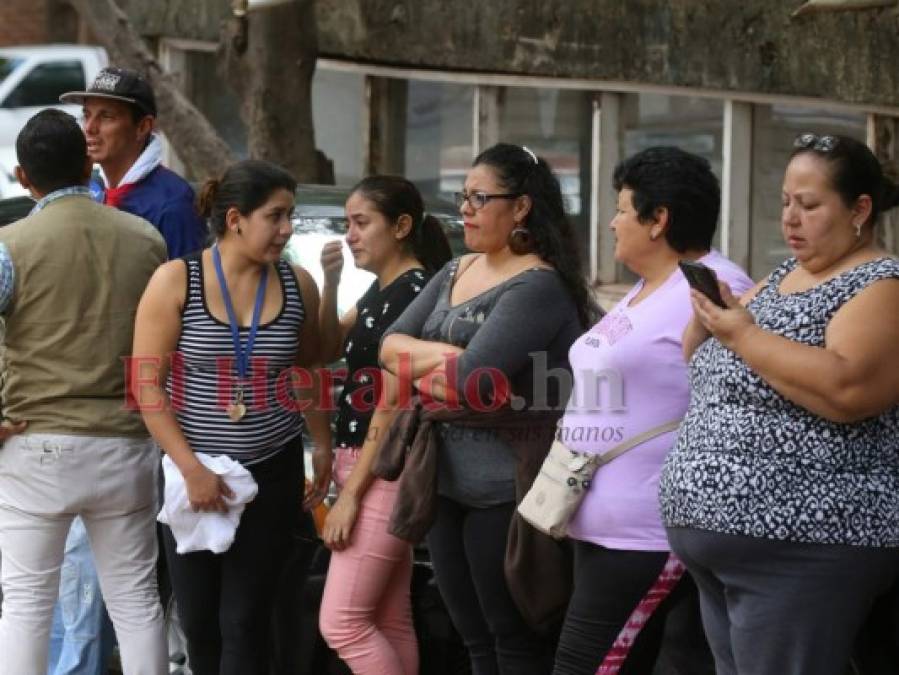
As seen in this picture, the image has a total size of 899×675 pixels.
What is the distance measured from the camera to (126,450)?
5.58 m

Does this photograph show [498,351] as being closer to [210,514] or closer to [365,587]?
[365,587]

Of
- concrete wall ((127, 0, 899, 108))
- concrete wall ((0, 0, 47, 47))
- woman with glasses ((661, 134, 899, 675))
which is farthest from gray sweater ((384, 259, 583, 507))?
concrete wall ((0, 0, 47, 47))

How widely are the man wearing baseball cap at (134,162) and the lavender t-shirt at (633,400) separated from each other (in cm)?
189

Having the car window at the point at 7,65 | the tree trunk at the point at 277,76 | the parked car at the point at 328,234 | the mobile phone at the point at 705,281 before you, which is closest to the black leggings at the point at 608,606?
the mobile phone at the point at 705,281

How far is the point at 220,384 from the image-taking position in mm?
5473

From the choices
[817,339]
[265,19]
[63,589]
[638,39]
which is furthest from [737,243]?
[817,339]

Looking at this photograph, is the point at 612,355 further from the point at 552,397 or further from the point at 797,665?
the point at 797,665

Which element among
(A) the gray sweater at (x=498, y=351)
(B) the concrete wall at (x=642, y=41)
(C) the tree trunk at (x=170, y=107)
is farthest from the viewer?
(C) the tree trunk at (x=170, y=107)

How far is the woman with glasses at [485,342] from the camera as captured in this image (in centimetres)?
509

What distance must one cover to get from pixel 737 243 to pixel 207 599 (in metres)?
5.99

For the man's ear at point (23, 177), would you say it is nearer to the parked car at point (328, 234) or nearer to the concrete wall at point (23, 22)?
the parked car at point (328, 234)

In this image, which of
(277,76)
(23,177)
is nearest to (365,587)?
(23,177)

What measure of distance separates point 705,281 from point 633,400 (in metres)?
0.62

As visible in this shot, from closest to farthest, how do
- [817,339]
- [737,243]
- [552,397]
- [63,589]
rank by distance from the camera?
[817,339] → [552,397] → [63,589] → [737,243]
